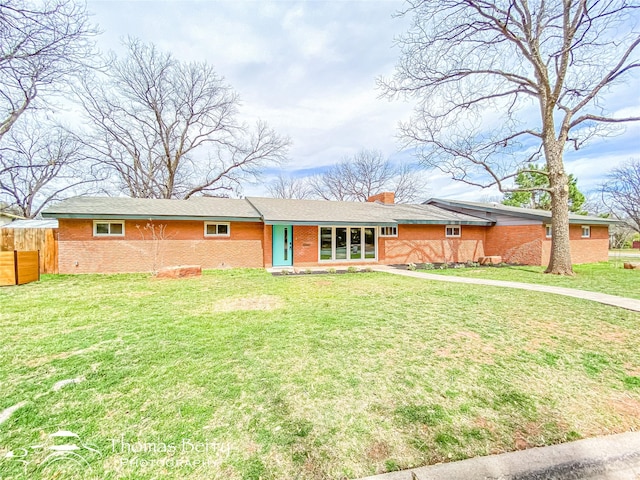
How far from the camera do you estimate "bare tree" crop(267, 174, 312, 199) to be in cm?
3769

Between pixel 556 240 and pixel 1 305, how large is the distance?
17964 millimetres

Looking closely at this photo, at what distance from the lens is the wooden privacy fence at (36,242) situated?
10891 mm

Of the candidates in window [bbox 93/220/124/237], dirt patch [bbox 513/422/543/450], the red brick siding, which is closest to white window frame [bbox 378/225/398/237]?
the red brick siding

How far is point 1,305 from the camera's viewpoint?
633 centimetres

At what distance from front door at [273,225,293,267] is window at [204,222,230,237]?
224 cm

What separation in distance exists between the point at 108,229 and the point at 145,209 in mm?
1571

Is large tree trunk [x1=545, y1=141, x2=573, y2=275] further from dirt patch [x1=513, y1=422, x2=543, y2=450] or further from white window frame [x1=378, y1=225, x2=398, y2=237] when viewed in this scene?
dirt patch [x1=513, y1=422, x2=543, y2=450]

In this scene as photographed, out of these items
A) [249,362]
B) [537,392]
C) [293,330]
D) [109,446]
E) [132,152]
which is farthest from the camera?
[132,152]

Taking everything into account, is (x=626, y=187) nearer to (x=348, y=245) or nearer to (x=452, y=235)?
(x=452, y=235)

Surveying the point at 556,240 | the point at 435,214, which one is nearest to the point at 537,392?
the point at 556,240

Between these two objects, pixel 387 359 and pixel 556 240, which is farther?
pixel 556 240

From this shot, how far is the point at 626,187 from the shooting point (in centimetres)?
2205

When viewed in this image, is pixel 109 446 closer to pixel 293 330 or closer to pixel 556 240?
pixel 293 330

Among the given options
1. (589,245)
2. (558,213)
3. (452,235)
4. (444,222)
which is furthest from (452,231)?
(589,245)
